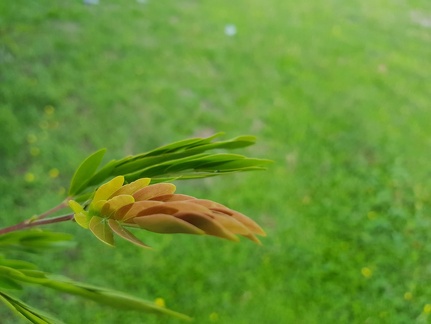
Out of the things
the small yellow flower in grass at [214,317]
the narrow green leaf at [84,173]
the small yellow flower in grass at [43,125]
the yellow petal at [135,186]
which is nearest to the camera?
the yellow petal at [135,186]

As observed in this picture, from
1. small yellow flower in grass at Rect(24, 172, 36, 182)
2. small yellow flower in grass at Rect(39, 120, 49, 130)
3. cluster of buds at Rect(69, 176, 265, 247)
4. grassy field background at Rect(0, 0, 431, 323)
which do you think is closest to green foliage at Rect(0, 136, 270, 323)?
cluster of buds at Rect(69, 176, 265, 247)

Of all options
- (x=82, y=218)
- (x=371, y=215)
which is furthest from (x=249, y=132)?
(x=82, y=218)

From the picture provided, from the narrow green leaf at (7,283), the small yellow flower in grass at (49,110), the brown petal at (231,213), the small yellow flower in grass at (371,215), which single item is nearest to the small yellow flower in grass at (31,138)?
the small yellow flower in grass at (49,110)

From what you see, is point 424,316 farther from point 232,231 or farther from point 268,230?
point 232,231

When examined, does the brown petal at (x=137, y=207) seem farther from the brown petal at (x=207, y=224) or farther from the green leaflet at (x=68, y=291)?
the green leaflet at (x=68, y=291)

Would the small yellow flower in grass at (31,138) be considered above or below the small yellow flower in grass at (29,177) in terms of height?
above

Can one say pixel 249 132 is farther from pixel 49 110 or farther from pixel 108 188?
pixel 108 188

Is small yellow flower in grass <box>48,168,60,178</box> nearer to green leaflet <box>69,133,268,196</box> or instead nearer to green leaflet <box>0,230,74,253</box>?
green leaflet <box>0,230,74,253</box>
